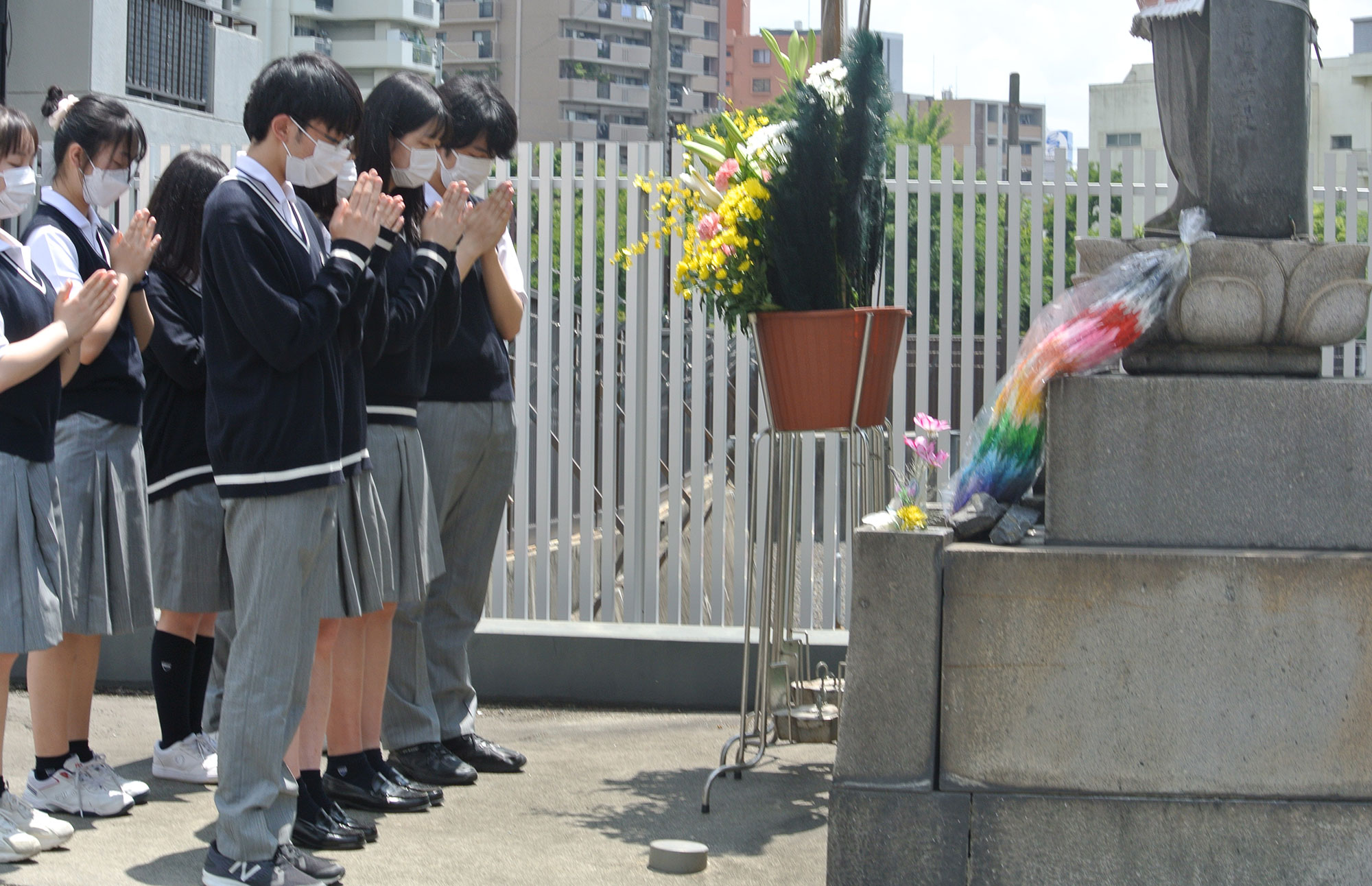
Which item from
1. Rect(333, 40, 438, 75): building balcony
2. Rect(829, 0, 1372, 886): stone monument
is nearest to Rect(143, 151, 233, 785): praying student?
Rect(829, 0, 1372, 886): stone monument

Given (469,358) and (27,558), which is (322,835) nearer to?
(27,558)

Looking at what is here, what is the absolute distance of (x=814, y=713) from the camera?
4586 mm

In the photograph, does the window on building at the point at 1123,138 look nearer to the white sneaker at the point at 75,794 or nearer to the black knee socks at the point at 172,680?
the black knee socks at the point at 172,680

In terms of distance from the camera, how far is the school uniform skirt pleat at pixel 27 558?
3572 mm

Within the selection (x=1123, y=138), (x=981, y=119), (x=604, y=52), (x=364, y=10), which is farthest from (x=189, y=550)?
(x=981, y=119)

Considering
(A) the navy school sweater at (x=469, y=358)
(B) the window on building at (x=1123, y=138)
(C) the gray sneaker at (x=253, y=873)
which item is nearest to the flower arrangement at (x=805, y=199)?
(A) the navy school sweater at (x=469, y=358)

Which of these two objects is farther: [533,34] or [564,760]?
[533,34]

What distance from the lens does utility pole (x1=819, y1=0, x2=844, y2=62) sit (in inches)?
428

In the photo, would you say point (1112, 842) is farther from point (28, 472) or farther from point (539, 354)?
point (539, 354)

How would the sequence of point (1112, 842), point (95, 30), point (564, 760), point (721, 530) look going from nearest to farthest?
point (1112, 842), point (564, 760), point (721, 530), point (95, 30)

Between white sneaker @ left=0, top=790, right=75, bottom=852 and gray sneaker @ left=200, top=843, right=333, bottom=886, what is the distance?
58 cm

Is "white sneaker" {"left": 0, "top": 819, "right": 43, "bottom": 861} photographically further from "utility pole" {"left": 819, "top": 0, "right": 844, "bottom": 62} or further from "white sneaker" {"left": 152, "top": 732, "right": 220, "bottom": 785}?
"utility pole" {"left": 819, "top": 0, "right": 844, "bottom": 62}

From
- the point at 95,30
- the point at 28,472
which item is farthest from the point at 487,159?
the point at 95,30

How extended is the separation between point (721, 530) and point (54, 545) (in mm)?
2868
